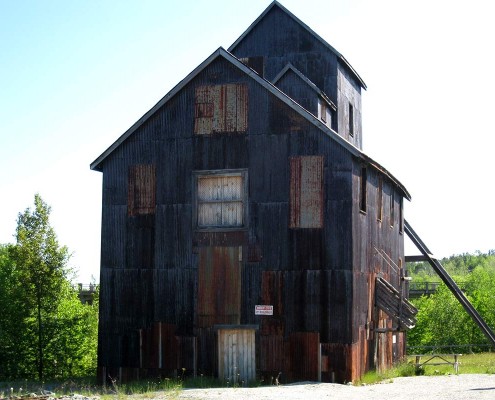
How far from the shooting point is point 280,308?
27125 mm

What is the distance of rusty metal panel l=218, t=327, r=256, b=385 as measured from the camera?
89.2 feet

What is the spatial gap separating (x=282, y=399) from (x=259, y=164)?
8.68 metres

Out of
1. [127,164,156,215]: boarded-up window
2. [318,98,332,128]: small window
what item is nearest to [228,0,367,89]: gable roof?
[318,98,332,128]: small window

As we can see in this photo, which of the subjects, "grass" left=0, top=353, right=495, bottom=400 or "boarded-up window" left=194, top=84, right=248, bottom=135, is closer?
"grass" left=0, top=353, right=495, bottom=400

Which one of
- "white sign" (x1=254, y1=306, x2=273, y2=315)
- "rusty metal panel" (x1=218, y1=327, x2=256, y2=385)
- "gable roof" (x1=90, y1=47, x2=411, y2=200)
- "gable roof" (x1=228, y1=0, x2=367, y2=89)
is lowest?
"rusty metal panel" (x1=218, y1=327, x2=256, y2=385)

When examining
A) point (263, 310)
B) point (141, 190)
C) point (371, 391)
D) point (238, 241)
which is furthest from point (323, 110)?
point (371, 391)

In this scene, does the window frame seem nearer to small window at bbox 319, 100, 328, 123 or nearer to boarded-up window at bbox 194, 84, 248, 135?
boarded-up window at bbox 194, 84, 248, 135

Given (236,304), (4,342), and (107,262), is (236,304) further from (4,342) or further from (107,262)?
(4,342)

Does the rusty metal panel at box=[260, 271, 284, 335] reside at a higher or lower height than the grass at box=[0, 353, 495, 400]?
higher

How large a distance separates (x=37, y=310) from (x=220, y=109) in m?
15.0

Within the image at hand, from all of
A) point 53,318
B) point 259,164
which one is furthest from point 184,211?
point 53,318

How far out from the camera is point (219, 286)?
2781 centimetres

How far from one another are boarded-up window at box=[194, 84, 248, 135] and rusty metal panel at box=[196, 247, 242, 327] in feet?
13.4

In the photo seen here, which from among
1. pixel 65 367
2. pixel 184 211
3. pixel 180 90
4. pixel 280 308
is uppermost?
pixel 180 90
